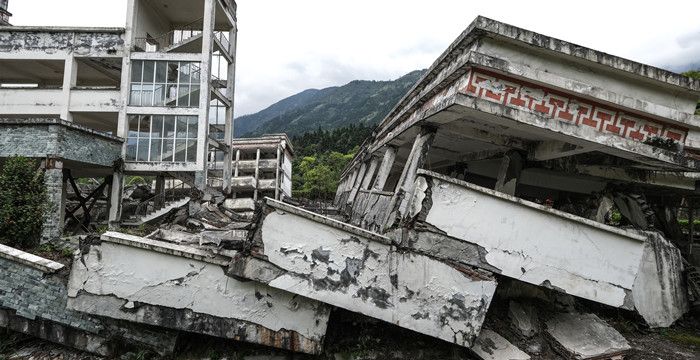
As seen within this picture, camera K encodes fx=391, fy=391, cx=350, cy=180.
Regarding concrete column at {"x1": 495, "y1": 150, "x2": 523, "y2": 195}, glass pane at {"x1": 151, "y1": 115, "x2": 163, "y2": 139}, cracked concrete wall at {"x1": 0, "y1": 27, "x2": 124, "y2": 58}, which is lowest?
concrete column at {"x1": 495, "y1": 150, "x2": 523, "y2": 195}

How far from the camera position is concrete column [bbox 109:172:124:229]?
14461mm

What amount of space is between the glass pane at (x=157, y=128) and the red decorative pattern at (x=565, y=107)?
44.7 ft

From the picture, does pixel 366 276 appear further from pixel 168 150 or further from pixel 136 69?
pixel 136 69

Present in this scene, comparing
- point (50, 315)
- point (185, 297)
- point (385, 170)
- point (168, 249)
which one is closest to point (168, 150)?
point (385, 170)

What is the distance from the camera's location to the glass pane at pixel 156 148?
15.2 meters

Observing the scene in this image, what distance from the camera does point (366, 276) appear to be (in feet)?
15.6

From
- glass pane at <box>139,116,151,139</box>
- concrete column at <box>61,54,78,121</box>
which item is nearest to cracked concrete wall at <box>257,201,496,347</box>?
glass pane at <box>139,116,151,139</box>

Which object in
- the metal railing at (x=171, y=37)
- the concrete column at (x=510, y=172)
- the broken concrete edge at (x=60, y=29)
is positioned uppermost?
the metal railing at (x=171, y=37)

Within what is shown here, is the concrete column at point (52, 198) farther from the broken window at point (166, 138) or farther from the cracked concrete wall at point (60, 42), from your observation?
the cracked concrete wall at point (60, 42)

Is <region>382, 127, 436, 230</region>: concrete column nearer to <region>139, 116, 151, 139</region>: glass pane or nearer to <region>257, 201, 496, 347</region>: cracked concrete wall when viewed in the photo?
<region>257, 201, 496, 347</region>: cracked concrete wall

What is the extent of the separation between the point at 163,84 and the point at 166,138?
2.21 meters

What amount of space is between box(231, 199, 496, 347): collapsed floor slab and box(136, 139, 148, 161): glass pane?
12471mm

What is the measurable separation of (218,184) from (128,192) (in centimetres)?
440

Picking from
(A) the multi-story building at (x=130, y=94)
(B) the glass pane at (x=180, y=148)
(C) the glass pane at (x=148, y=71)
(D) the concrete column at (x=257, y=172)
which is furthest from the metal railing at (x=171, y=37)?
(D) the concrete column at (x=257, y=172)
